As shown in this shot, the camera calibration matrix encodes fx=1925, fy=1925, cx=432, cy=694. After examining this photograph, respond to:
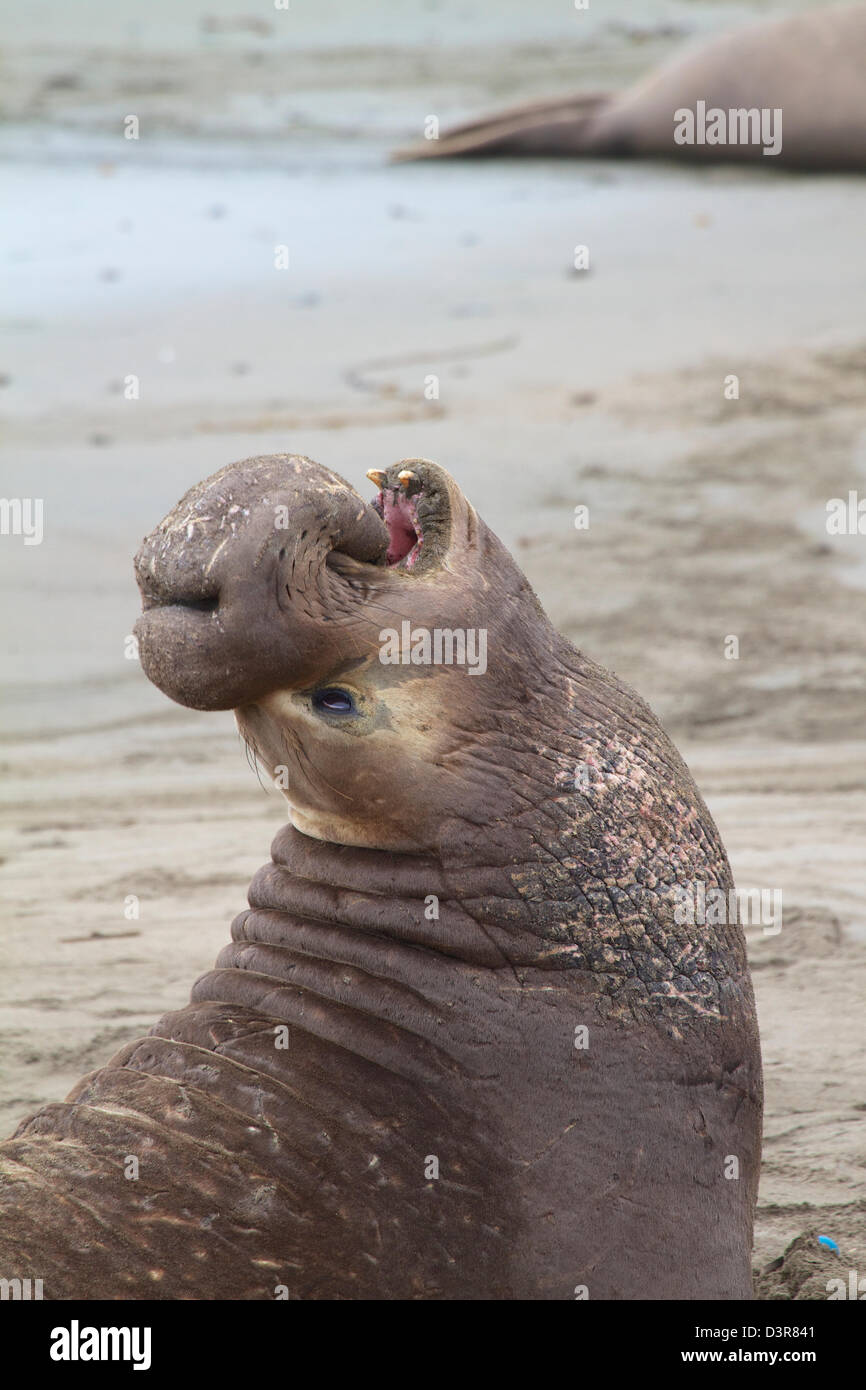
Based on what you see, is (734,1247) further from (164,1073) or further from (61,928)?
(61,928)

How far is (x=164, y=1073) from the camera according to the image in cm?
296

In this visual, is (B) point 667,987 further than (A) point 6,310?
No

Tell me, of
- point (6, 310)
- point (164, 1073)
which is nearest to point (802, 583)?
point (6, 310)

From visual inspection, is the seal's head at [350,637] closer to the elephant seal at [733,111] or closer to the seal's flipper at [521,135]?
the elephant seal at [733,111]

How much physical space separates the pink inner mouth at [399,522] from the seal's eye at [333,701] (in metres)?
0.28

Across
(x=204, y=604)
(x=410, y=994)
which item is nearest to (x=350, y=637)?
(x=204, y=604)

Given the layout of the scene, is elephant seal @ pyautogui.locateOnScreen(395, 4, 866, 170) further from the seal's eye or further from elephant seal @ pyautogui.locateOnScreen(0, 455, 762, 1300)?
the seal's eye

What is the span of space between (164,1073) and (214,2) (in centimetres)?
1803

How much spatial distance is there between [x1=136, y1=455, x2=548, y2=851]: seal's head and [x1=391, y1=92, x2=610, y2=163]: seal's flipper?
454 inches

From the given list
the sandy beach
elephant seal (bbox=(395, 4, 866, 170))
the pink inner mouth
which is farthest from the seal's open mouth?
elephant seal (bbox=(395, 4, 866, 170))

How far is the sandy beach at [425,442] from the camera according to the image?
5289 mm

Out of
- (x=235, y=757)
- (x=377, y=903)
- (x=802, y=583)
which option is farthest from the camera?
(x=802, y=583)

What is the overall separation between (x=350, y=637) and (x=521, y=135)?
1196cm

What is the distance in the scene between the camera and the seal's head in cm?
284
